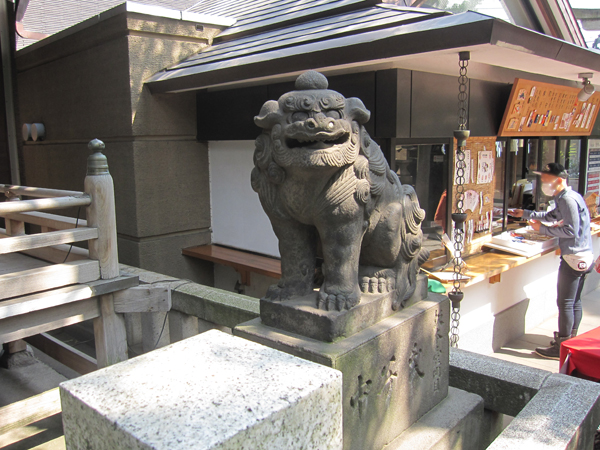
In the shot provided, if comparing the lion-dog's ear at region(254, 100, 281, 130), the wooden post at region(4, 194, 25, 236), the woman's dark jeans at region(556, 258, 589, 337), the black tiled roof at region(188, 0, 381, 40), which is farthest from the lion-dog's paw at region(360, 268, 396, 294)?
the woman's dark jeans at region(556, 258, 589, 337)

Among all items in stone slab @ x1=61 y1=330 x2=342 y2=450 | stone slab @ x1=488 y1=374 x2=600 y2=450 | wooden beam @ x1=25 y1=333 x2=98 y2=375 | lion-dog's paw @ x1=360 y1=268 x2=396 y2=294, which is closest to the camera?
stone slab @ x1=61 y1=330 x2=342 y2=450

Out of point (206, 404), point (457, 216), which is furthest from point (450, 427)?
point (457, 216)

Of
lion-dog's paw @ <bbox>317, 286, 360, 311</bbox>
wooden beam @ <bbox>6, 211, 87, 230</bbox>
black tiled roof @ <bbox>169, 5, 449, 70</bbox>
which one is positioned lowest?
lion-dog's paw @ <bbox>317, 286, 360, 311</bbox>

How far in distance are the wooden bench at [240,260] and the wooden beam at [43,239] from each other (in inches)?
90.5

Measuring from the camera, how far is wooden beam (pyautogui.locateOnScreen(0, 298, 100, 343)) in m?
3.10

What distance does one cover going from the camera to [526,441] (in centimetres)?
194

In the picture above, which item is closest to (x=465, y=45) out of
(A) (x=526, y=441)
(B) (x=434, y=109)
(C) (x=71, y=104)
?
(B) (x=434, y=109)

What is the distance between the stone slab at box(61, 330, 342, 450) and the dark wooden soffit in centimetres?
247

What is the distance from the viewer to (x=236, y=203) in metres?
6.19

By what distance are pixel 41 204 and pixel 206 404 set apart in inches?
95.2

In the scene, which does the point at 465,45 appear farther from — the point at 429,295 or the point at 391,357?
the point at 391,357

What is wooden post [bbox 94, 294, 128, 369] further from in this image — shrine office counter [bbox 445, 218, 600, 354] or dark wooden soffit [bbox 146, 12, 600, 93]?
shrine office counter [bbox 445, 218, 600, 354]

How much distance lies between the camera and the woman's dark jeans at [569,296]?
534 cm

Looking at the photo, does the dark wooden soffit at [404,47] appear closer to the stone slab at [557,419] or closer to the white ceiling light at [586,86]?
the white ceiling light at [586,86]
